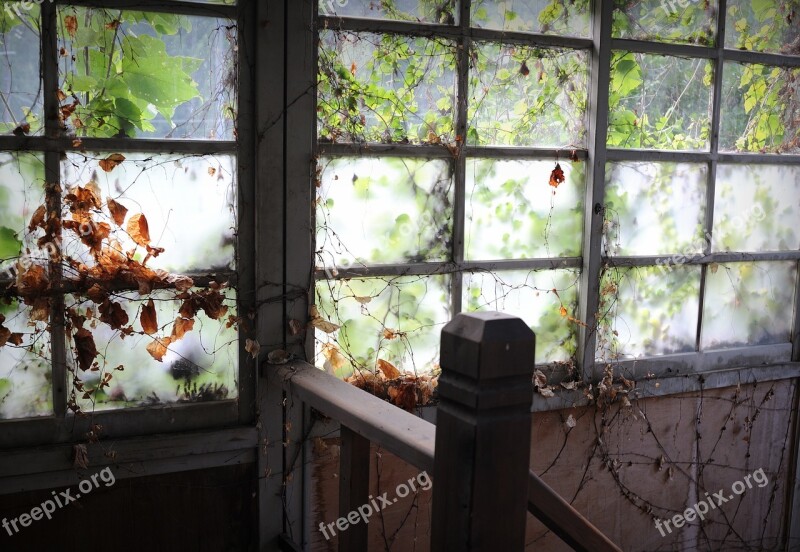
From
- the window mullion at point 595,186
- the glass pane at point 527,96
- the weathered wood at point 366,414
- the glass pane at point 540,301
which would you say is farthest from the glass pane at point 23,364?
the window mullion at point 595,186

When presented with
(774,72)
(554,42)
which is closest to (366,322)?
(554,42)

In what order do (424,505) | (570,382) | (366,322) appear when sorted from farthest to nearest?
(570,382) < (424,505) < (366,322)

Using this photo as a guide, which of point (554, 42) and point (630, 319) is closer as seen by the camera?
point (554, 42)

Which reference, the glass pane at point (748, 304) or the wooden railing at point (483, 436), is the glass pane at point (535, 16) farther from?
the wooden railing at point (483, 436)

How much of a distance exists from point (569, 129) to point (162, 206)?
4.89 ft

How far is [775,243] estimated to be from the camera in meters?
3.28

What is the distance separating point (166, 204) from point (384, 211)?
704 mm

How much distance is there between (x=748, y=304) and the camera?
3264 mm

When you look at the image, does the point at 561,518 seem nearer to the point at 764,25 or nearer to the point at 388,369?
the point at 388,369

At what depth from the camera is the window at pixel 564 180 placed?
2479mm

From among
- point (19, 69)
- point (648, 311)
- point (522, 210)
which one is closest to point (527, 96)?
point (522, 210)

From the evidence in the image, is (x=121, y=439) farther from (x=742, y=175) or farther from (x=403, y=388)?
(x=742, y=175)

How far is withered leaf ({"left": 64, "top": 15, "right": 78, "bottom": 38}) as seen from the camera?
81.6 inches

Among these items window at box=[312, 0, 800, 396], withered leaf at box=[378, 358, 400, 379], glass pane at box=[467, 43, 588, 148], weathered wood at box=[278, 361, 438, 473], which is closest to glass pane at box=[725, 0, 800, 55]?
window at box=[312, 0, 800, 396]
